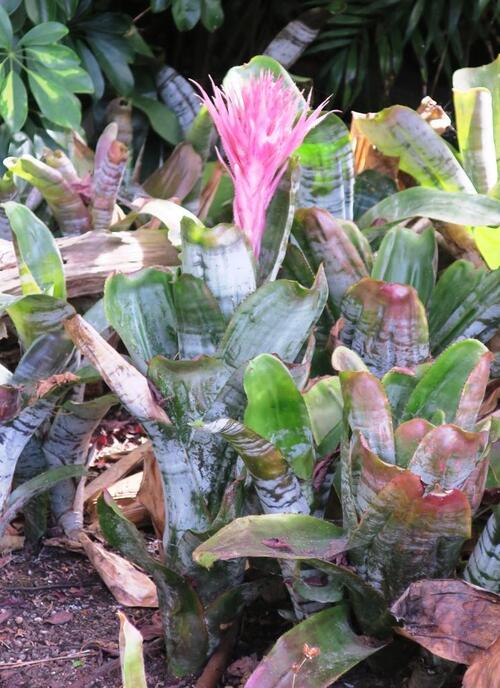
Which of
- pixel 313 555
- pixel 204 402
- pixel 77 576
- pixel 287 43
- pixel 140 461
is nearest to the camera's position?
pixel 313 555

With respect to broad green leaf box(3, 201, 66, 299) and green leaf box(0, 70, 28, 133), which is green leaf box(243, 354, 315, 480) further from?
green leaf box(0, 70, 28, 133)

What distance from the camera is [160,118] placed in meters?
2.46

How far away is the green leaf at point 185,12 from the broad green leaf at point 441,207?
3.13 feet

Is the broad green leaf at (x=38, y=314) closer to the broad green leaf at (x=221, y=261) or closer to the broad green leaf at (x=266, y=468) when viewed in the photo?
the broad green leaf at (x=221, y=261)

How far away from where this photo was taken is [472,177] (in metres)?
1.75

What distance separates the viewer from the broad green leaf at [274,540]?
0.92m

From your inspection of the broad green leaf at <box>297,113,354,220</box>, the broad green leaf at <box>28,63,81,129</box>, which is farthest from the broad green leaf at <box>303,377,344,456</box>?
the broad green leaf at <box>28,63,81,129</box>

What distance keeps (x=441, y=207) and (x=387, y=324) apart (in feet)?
1.28

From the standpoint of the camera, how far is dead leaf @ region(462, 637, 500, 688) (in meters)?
0.90

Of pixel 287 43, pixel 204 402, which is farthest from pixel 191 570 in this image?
pixel 287 43

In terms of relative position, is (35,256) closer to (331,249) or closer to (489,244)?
(331,249)

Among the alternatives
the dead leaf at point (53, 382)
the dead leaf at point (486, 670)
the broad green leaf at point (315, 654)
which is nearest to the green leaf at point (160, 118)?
the dead leaf at point (53, 382)

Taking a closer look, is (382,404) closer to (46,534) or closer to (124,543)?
(124,543)

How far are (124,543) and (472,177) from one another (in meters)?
1.02
